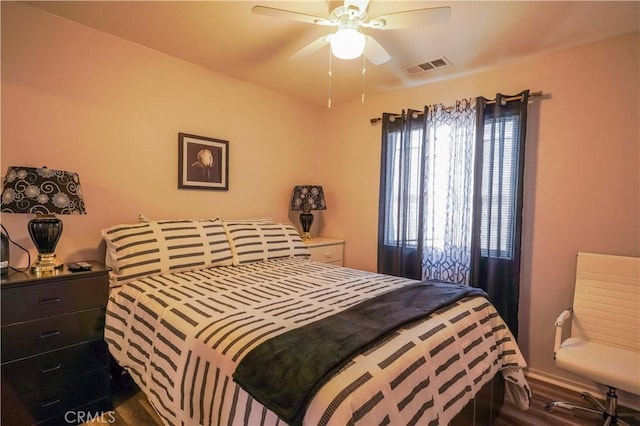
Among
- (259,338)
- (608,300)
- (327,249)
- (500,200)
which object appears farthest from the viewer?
(327,249)

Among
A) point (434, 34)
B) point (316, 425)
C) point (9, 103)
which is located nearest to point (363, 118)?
point (434, 34)

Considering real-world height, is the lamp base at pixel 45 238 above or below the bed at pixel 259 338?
above

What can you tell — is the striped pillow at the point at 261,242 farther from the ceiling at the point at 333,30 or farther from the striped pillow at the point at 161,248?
the ceiling at the point at 333,30

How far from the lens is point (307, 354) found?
1.10m

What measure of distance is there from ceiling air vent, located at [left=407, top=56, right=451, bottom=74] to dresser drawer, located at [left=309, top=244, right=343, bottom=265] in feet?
6.22

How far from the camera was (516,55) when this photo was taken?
2.46 meters

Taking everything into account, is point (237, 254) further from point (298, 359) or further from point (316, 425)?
point (316, 425)

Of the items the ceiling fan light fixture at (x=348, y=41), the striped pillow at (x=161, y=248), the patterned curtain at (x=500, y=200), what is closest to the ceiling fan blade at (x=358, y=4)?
the ceiling fan light fixture at (x=348, y=41)

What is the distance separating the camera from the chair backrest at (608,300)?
2.01 meters

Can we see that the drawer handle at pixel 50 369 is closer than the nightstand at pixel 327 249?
Yes

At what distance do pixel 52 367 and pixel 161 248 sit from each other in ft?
2.70

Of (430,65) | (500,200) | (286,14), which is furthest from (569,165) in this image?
Result: (286,14)

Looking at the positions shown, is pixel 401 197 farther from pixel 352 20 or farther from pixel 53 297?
pixel 53 297

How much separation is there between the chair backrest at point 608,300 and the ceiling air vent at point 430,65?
1.75m
